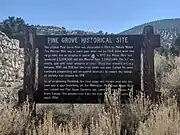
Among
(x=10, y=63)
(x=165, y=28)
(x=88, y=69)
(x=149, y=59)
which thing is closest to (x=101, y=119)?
(x=88, y=69)

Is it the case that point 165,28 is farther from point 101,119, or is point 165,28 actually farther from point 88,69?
point 101,119

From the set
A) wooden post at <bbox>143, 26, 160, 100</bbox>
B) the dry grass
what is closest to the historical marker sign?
wooden post at <bbox>143, 26, 160, 100</bbox>

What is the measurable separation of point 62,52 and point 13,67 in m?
7.93

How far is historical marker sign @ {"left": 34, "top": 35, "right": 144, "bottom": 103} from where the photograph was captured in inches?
305

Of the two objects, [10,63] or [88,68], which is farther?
[10,63]

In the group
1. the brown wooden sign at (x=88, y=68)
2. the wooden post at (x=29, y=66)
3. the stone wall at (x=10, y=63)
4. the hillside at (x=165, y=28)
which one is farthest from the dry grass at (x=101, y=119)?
the hillside at (x=165, y=28)

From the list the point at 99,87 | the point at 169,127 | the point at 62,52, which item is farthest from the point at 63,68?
the point at 169,127

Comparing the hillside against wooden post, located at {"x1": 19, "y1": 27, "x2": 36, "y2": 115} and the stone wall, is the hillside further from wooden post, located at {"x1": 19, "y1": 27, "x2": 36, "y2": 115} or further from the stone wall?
wooden post, located at {"x1": 19, "y1": 27, "x2": 36, "y2": 115}

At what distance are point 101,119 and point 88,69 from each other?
1.99 meters

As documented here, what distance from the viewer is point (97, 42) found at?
25.7 feet

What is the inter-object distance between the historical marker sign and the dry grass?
32cm

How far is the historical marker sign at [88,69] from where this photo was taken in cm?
775

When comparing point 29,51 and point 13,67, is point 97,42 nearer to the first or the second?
point 29,51

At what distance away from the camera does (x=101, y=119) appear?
5.95 m
